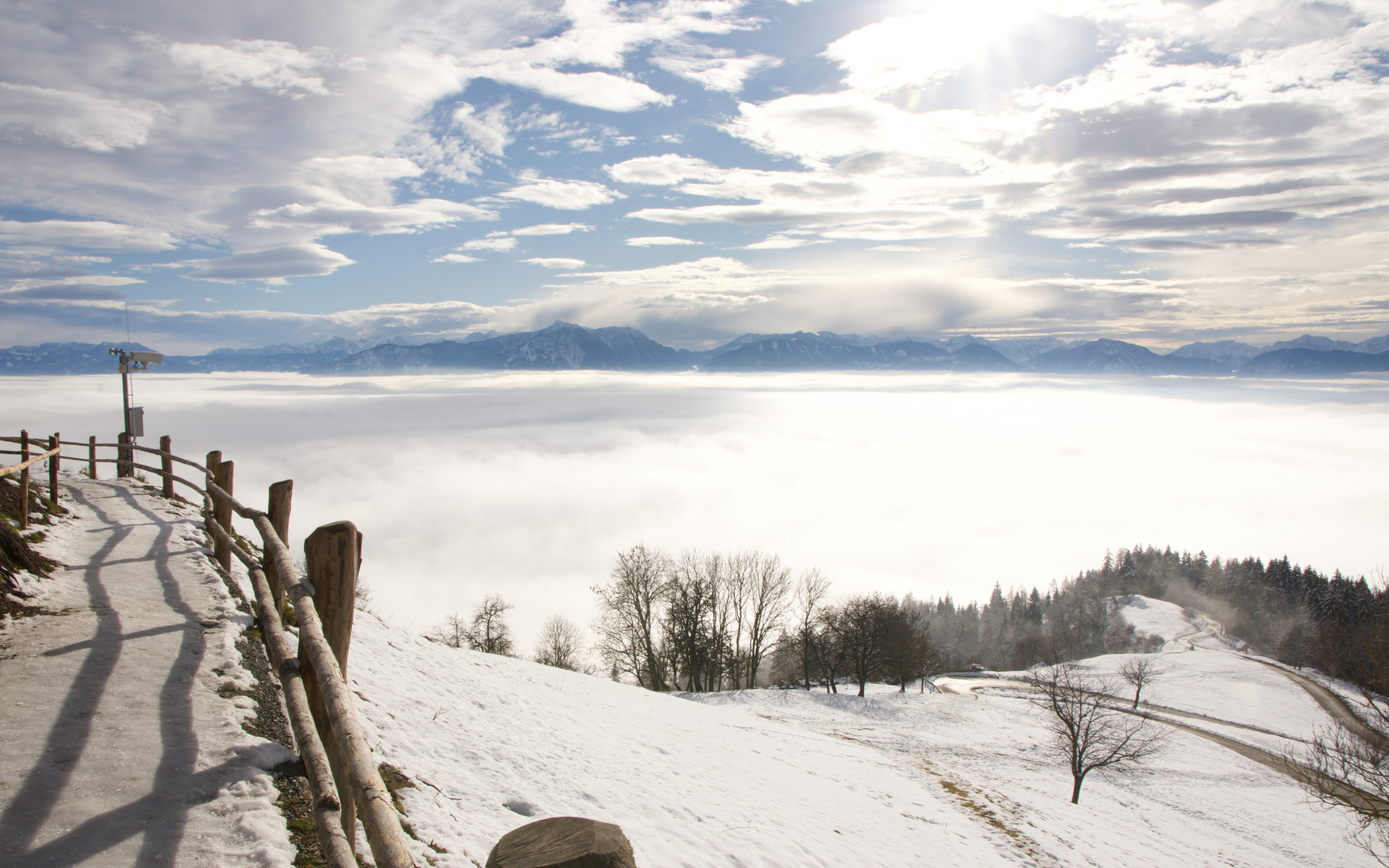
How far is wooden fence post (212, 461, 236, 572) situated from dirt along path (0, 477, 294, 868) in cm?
92

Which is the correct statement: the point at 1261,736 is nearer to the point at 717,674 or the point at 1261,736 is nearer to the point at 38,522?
the point at 717,674

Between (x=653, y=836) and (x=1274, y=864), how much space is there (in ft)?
77.7

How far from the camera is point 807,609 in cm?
4759

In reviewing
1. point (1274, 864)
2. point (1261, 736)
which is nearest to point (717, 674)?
point (1274, 864)

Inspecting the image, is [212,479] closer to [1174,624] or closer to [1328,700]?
[1328,700]

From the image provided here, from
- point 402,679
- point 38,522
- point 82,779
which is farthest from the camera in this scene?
point 38,522

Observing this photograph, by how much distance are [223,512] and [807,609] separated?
43.0 m

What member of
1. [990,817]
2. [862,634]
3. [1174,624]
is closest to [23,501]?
[990,817]

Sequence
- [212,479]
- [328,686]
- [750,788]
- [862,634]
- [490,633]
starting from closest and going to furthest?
[328,686] < [212,479] < [750,788] < [862,634] < [490,633]

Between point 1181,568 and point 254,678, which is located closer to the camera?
point 254,678

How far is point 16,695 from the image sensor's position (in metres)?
5.40

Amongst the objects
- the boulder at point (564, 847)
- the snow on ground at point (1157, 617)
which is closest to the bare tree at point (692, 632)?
the boulder at point (564, 847)

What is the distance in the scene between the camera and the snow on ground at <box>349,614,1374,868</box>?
7.32 metres

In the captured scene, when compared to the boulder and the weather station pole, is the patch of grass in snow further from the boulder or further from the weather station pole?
the weather station pole
